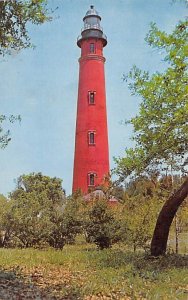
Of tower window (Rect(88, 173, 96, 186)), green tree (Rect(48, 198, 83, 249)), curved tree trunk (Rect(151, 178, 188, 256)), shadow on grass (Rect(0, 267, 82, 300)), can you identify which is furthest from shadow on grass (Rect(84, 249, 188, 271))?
tower window (Rect(88, 173, 96, 186))

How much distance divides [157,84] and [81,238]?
908cm

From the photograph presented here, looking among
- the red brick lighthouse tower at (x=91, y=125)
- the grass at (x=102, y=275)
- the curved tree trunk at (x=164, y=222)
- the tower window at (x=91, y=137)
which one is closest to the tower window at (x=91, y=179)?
the red brick lighthouse tower at (x=91, y=125)

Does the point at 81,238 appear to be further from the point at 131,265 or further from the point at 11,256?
the point at 131,265

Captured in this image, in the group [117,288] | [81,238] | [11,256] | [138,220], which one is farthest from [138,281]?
[81,238]

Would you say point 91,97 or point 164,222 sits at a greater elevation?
point 91,97

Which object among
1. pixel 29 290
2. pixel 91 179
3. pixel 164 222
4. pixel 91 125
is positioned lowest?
pixel 29 290

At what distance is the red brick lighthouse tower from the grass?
58.8 feet

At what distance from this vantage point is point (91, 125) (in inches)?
1192

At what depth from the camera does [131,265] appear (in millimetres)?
9602

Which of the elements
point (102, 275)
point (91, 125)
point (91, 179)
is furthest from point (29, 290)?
point (91, 125)

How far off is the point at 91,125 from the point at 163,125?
19.7 metres

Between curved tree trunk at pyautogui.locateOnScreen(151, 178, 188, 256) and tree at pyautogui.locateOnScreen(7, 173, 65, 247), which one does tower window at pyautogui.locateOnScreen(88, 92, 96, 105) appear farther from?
curved tree trunk at pyautogui.locateOnScreen(151, 178, 188, 256)

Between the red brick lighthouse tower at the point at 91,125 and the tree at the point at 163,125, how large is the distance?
17390 mm

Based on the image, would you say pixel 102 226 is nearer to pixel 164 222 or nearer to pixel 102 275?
pixel 164 222
